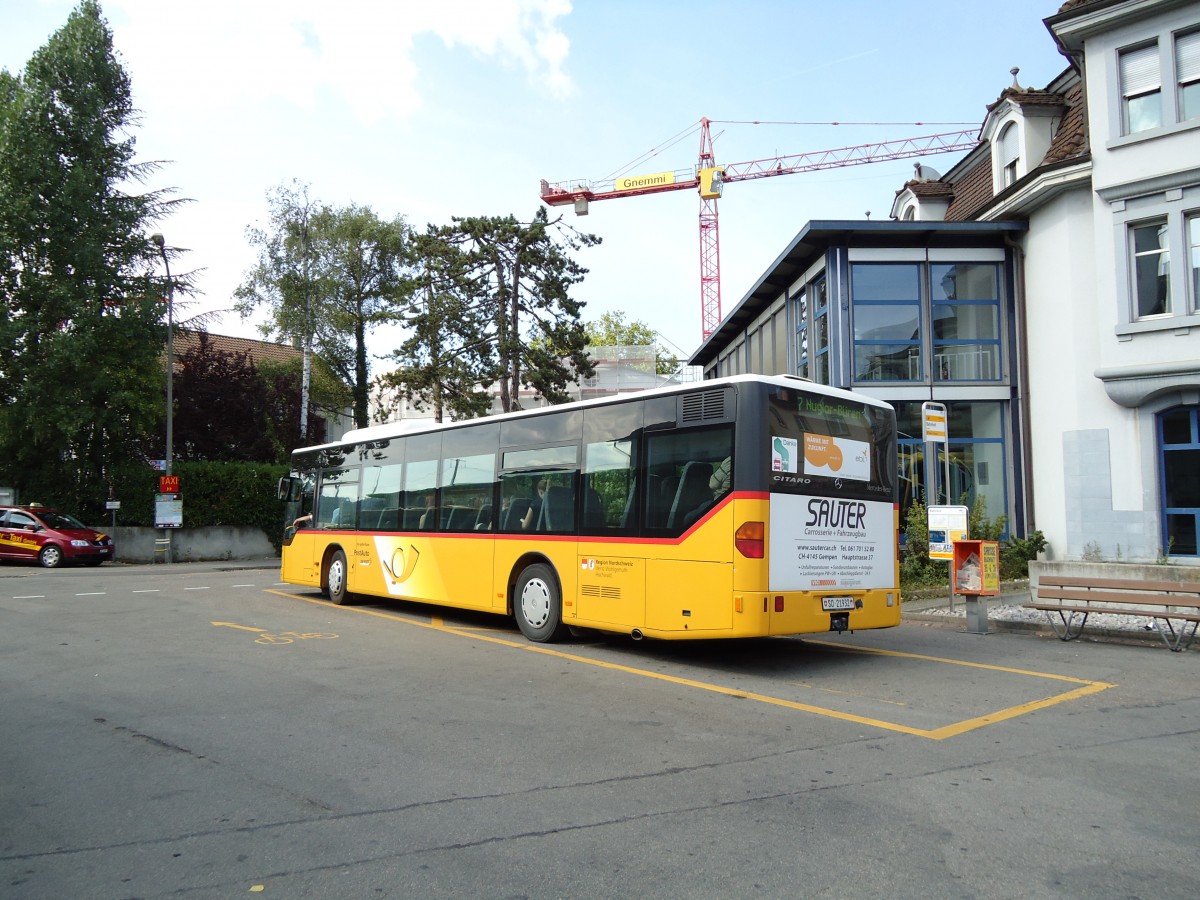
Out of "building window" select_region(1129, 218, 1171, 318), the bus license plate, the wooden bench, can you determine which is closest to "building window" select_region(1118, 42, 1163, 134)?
"building window" select_region(1129, 218, 1171, 318)

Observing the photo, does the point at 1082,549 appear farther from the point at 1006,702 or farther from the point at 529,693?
the point at 529,693

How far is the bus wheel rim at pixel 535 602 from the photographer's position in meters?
10.8

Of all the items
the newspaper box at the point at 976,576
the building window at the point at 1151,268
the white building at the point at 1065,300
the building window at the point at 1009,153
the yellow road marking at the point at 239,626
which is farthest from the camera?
the building window at the point at 1009,153

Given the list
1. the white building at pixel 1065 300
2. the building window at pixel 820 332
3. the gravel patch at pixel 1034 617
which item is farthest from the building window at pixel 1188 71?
the gravel patch at pixel 1034 617

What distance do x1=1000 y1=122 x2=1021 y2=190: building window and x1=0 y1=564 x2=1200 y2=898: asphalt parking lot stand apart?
13561mm

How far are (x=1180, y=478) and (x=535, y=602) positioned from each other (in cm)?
1256

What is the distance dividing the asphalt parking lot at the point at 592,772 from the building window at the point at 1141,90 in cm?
1136

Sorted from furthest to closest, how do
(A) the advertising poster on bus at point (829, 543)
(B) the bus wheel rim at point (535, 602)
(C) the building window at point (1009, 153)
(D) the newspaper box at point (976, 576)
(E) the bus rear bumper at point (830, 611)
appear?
(C) the building window at point (1009, 153)
(D) the newspaper box at point (976, 576)
(B) the bus wheel rim at point (535, 602)
(A) the advertising poster on bus at point (829, 543)
(E) the bus rear bumper at point (830, 611)

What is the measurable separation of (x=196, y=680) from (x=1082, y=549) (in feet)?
52.1

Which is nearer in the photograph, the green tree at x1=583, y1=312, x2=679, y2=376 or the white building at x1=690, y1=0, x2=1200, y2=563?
the white building at x1=690, y1=0, x2=1200, y2=563

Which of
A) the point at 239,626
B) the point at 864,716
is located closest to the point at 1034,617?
the point at 864,716

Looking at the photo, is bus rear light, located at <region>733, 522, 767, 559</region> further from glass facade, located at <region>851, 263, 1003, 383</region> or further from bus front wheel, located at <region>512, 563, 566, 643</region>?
glass facade, located at <region>851, 263, 1003, 383</region>

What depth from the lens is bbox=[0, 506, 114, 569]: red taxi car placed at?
1033 inches

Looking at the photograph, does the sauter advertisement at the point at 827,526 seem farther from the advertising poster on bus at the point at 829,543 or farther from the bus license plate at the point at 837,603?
the bus license plate at the point at 837,603
